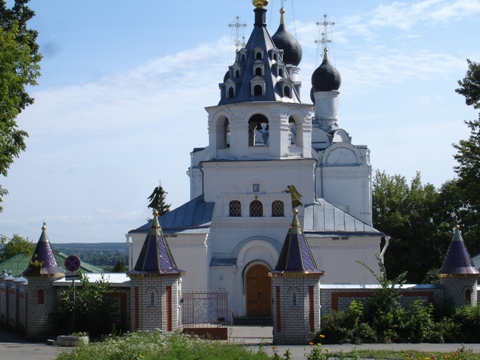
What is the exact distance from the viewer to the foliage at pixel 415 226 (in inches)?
1588

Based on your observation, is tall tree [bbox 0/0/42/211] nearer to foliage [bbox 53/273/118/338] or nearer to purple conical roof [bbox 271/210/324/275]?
foliage [bbox 53/273/118/338]

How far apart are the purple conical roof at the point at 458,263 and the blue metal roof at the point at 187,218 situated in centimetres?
852

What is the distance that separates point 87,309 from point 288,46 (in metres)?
23.1

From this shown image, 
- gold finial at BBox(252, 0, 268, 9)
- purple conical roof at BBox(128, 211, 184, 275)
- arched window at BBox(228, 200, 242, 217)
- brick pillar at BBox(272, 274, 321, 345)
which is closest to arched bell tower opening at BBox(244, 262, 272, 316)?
arched window at BBox(228, 200, 242, 217)

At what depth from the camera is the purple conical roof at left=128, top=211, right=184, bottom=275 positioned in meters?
18.4

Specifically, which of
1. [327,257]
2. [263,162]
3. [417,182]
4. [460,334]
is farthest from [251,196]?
[417,182]

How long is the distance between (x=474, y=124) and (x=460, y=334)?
5.70 metres

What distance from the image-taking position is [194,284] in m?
24.3

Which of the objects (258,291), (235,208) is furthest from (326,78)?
(258,291)

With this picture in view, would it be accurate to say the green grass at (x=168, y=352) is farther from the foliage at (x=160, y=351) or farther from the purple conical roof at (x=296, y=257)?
the purple conical roof at (x=296, y=257)

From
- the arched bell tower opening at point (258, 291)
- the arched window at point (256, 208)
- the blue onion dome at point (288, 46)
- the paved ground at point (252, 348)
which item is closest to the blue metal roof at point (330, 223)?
the arched window at point (256, 208)

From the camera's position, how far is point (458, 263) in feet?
60.6

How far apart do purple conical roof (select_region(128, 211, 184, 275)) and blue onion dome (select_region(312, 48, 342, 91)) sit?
23.1 m

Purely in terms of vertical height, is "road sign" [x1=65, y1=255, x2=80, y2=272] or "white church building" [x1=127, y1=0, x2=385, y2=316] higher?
"white church building" [x1=127, y1=0, x2=385, y2=316]
